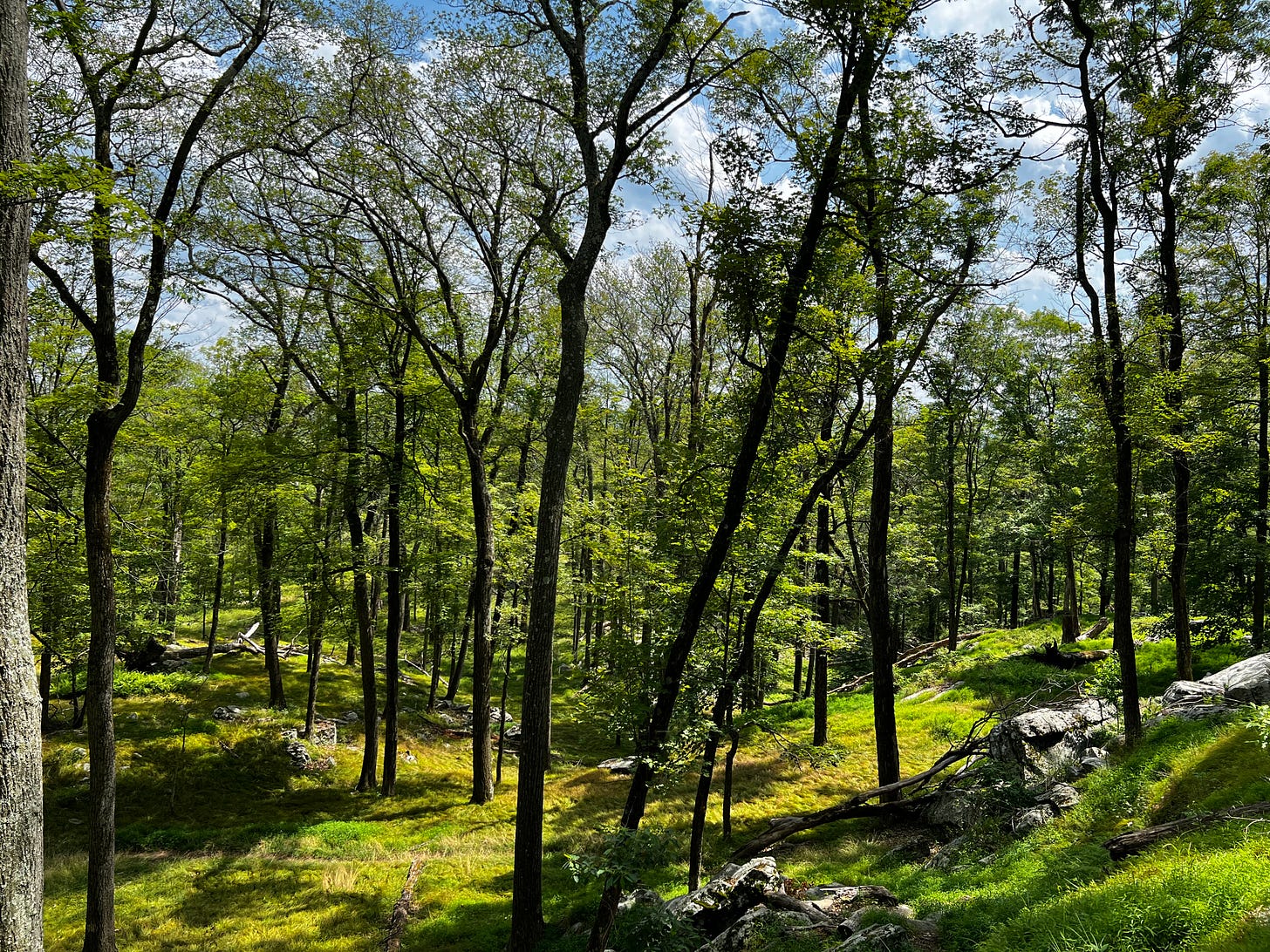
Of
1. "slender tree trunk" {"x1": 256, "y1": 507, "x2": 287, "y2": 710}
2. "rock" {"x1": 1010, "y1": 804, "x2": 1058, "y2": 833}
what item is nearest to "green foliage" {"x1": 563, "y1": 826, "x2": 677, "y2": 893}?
"rock" {"x1": 1010, "y1": 804, "x2": 1058, "y2": 833}

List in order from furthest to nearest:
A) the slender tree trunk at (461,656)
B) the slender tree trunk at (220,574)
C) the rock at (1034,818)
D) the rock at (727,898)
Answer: the slender tree trunk at (461,656) < the slender tree trunk at (220,574) < the rock at (1034,818) < the rock at (727,898)

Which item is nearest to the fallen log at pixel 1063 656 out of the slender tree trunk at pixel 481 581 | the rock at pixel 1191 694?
the rock at pixel 1191 694

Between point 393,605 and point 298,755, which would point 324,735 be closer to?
point 298,755

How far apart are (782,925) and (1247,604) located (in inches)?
658

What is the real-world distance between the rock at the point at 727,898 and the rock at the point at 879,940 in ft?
5.86

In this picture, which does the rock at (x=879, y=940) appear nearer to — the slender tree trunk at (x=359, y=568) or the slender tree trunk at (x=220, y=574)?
the slender tree trunk at (x=359, y=568)

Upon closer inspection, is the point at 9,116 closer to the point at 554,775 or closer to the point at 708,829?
the point at 708,829

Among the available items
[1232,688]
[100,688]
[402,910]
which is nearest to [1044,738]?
[1232,688]

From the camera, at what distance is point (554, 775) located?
1756cm

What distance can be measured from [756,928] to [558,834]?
7395 millimetres

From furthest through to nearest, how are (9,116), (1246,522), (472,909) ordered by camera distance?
(1246,522) < (472,909) < (9,116)

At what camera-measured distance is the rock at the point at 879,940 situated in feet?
16.5

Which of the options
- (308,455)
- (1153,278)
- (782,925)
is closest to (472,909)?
(782,925)

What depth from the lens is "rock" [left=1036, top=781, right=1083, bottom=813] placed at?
7.80 metres
